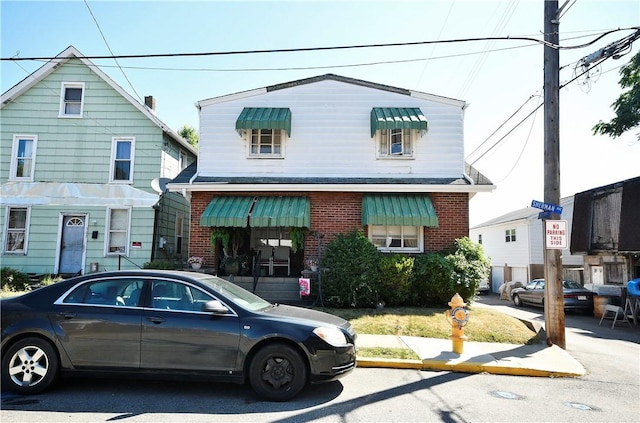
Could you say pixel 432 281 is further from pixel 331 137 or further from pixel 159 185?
pixel 159 185

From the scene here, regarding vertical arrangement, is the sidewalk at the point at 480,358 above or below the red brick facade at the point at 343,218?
below

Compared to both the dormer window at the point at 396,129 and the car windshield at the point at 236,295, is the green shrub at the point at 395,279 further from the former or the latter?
the car windshield at the point at 236,295

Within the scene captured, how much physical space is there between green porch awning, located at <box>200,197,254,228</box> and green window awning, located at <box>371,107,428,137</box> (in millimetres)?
4629

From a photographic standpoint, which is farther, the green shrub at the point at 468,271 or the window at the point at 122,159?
the window at the point at 122,159

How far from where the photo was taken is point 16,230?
1463 cm

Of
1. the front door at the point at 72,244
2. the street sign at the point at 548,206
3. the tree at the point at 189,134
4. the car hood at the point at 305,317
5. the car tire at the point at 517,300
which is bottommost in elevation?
the car tire at the point at 517,300

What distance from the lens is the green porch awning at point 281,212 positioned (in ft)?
38.7

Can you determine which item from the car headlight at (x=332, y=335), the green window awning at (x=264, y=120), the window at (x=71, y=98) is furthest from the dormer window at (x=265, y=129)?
the car headlight at (x=332, y=335)

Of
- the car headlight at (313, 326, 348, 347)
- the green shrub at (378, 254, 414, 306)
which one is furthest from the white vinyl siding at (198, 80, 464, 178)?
the car headlight at (313, 326, 348, 347)

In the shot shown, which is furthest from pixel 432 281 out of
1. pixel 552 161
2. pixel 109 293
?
pixel 109 293

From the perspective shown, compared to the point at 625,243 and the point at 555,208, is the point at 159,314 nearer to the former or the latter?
the point at 555,208

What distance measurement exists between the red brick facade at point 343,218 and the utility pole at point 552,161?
395 cm

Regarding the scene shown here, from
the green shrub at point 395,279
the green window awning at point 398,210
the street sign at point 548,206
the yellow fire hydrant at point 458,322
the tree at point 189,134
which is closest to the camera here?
the yellow fire hydrant at point 458,322

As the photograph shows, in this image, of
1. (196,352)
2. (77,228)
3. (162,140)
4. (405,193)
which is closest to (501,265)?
(405,193)
